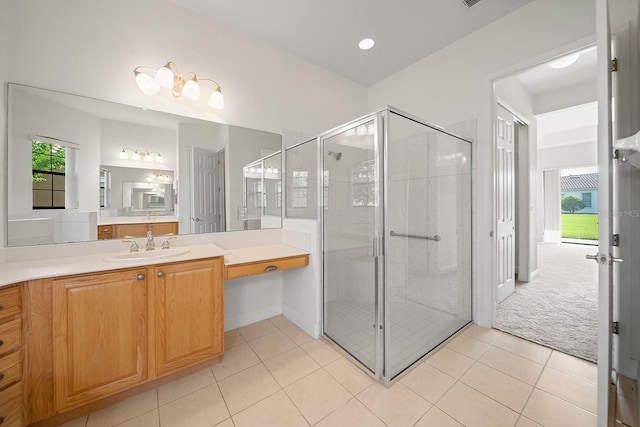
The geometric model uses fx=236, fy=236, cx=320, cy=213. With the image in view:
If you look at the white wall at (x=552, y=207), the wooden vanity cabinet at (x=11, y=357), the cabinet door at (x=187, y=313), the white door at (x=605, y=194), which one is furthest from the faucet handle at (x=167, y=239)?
the white wall at (x=552, y=207)

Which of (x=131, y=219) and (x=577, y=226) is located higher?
(x=131, y=219)

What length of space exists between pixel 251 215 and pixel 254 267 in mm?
667

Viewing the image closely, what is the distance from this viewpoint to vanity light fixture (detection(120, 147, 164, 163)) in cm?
189

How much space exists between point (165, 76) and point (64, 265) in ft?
4.90

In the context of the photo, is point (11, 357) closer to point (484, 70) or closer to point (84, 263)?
point (84, 263)

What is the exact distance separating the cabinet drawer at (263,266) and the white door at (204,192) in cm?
57

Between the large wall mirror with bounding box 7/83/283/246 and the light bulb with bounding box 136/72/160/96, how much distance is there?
0.53 ft

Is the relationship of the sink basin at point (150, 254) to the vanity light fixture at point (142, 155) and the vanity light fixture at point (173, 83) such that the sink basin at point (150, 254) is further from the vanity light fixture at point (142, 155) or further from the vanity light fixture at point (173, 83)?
the vanity light fixture at point (173, 83)

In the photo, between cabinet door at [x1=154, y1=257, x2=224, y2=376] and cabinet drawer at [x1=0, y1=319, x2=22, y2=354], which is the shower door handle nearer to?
cabinet door at [x1=154, y1=257, x2=224, y2=376]

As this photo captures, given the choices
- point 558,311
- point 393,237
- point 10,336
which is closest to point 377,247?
point 393,237

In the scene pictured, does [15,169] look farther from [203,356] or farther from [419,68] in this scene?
[419,68]

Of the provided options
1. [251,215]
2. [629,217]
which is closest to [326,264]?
[251,215]

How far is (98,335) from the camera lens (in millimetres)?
1341

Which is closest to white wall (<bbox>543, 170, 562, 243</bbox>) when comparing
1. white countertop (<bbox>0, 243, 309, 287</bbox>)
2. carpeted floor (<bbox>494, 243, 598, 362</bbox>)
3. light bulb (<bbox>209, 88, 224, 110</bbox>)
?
carpeted floor (<bbox>494, 243, 598, 362</bbox>)
